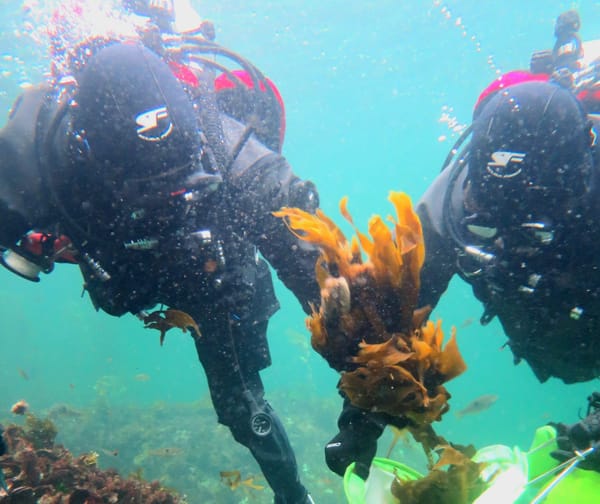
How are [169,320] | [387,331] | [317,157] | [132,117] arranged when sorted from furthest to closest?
[317,157], [169,320], [132,117], [387,331]

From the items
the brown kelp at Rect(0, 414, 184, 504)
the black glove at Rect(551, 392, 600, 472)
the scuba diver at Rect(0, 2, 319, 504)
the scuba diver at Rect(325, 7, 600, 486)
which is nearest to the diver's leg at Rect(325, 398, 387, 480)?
the scuba diver at Rect(325, 7, 600, 486)

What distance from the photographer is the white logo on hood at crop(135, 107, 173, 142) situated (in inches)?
92.7

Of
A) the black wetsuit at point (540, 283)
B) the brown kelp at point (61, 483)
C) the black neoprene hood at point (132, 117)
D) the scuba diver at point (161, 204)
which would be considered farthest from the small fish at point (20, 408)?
the black wetsuit at point (540, 283)

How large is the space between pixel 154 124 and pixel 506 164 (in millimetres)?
2224

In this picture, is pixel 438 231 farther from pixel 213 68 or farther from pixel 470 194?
pixel 213 68

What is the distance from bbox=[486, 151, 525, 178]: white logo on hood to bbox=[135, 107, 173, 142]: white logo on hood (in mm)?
2081

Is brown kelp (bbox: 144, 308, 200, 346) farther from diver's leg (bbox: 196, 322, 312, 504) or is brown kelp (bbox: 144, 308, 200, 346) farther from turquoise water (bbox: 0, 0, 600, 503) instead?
turquoise water (bbox: 0, 0, 600, 503)

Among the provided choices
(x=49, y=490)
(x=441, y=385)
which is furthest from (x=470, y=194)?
(x=49, y=490)

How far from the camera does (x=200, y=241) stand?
8.77ft

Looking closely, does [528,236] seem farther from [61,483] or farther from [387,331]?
[61,483]

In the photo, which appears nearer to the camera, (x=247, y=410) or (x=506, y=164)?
(x=506, y=164)

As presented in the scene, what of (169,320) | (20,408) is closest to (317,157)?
(20,408)

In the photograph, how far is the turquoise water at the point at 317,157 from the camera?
17.2 meters

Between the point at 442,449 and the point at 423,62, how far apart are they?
41.5 meters
